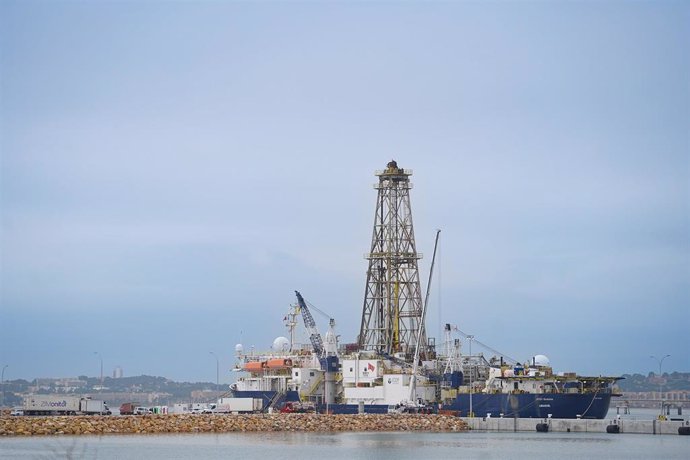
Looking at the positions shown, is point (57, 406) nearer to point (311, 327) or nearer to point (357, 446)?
point (311, 327)

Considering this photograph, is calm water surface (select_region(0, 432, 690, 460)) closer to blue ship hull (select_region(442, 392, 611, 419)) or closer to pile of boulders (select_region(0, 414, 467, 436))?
pile of boulders (select_region(0, 414, 467, 436))

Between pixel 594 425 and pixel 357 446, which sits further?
pixel 594 425

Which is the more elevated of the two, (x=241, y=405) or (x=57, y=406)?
(x=241, y=405)

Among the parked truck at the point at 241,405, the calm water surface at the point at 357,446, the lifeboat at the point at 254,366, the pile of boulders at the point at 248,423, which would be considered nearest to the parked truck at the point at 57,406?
the parked truck at the point at 241,405

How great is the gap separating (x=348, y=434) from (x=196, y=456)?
1764 cm

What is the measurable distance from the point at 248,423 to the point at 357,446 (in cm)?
1564

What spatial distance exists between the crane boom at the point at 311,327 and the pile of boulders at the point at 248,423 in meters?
7.83

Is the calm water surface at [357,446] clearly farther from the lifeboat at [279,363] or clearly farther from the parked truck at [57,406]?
the parked truck at [57,406]

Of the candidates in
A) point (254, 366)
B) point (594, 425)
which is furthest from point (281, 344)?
point (594, 425)

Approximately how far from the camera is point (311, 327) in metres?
94.6

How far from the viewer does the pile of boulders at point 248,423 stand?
7862cm

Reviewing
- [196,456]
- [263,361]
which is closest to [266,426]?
[263,361]

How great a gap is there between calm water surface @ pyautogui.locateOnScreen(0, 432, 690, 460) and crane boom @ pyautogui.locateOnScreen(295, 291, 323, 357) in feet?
48.4

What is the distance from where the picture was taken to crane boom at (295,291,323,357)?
306 ft
